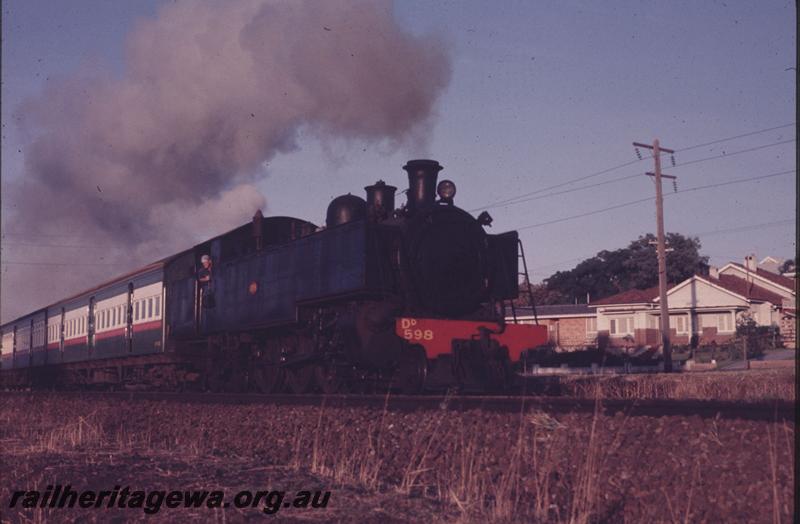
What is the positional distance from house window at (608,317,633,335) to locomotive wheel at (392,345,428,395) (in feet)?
139

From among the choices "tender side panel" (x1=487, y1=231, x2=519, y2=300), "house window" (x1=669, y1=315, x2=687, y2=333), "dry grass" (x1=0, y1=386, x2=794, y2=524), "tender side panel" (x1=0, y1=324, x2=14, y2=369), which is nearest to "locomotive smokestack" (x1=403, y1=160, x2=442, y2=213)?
"tender side panel" (x1=487, y1=231, x2=519, y2=300)

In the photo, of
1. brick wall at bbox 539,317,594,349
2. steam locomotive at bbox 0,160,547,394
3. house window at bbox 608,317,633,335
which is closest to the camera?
steam locomotive at bbox 0,160,547,394

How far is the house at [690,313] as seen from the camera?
5138 cm

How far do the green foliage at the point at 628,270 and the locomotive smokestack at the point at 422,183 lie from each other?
2487 inches

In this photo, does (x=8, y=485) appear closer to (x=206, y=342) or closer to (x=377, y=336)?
(x=377, y=336)

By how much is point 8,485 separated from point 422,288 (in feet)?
28.0

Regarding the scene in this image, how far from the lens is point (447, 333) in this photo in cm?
1377

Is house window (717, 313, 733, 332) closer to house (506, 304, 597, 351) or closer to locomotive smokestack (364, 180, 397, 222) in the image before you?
house (506, 304, 597, 351)

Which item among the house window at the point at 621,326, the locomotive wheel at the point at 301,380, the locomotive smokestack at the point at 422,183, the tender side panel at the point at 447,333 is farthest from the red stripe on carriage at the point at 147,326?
the house window at the point at 621,326

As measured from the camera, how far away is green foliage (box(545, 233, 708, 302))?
76562mm

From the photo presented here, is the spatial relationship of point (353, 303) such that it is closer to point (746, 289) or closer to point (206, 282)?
point (206, 282)

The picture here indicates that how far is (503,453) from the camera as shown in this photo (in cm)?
671

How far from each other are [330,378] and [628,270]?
69225mm

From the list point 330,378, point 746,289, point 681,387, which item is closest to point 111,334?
point 330,378
